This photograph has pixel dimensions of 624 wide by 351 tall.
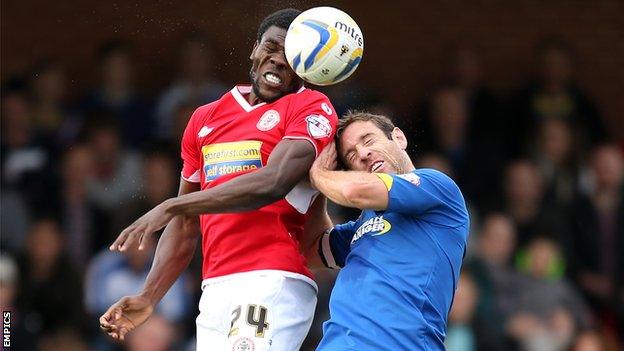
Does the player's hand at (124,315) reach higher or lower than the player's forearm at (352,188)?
lower

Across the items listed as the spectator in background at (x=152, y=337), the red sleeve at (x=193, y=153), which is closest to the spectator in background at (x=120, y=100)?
the spectator in background at (x=152, y=337)

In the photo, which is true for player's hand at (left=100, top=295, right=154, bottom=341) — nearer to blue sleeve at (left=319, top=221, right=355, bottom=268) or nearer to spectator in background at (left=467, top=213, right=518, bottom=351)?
blue sleeve at (left=319, top=221, right=355, bottom=268)

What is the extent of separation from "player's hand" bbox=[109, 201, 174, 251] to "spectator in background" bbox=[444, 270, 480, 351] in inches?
202

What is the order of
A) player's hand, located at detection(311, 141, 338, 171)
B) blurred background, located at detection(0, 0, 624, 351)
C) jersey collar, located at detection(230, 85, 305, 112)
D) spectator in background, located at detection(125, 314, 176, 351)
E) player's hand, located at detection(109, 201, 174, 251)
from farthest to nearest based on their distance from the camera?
blurred background, located at detection(0, 0, 624, 351) → spectator in background, located at detection(125, 314, 176, 351) → jersey collar, located at detection(230, 85, 305, 112) → player's hand, located at detection(311, 141, 338, 171) → player's hand, located at detection(109, 201, 174, 251)

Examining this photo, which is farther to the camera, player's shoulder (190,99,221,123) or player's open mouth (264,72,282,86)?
player's shoulder (190,99,221,123)

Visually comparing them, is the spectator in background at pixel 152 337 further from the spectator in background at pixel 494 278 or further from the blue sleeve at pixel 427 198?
the blue sleeve at pixel 427 198

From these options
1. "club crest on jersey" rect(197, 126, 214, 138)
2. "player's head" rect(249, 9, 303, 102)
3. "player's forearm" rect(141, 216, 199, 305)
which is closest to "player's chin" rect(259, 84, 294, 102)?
"player's head" rect(249, 9, 303, 102)

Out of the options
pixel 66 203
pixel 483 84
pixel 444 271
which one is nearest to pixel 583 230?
pixel 483 84

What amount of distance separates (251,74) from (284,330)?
1.30 metres

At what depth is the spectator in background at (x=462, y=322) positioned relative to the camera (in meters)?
11.3

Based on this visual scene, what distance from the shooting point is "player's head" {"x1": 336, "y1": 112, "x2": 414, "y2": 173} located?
6.80 m

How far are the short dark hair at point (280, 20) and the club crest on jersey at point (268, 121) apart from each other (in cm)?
41

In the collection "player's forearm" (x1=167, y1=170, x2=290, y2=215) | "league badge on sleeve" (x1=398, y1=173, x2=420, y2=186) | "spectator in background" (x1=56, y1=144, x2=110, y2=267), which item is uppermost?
"league badge on sleeve" (x1=398, y1=173, x2=420, y2=186)

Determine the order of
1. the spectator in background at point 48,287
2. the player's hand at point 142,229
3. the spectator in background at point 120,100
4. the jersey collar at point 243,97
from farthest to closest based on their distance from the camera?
1. the spectator in background at point 120,100
2. the spectator in background at point 48,287
3. the jersey collar at point 243,97
4. the player's hand at point 142,229
